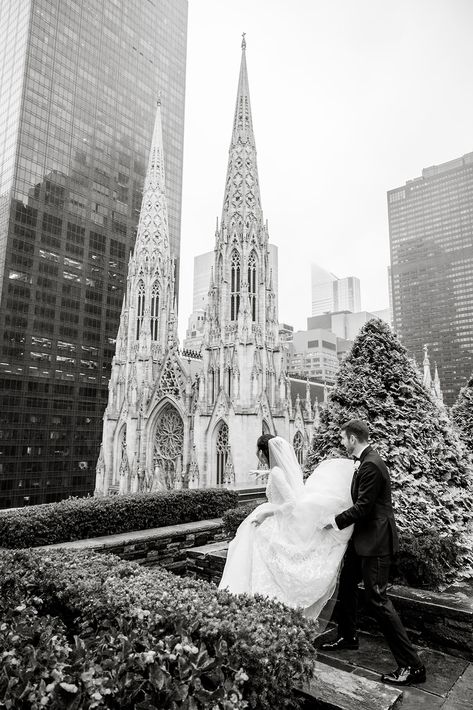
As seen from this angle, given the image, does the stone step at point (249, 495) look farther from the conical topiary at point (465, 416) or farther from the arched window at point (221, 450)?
the arched window at point (221, 450)

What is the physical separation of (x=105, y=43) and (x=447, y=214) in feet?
294

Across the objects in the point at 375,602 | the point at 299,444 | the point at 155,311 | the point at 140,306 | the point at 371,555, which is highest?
the point at 140,306

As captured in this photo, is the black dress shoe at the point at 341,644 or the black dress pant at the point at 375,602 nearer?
the black dress pant at the point at 375,602

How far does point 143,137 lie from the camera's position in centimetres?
8744

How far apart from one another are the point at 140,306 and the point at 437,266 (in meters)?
93.7

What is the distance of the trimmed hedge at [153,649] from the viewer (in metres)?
2.48

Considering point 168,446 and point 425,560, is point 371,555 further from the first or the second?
point 168,446

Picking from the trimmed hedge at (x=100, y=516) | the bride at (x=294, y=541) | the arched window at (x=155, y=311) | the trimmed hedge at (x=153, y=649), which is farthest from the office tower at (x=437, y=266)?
the trimmed hedge at (x=153, y=649)

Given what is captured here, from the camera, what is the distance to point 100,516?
9305mm

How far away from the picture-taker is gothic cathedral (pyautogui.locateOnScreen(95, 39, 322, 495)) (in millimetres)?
32969

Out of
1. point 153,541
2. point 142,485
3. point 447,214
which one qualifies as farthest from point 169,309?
point 447,214

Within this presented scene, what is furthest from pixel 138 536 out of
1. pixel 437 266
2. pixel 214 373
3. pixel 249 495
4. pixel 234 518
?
pixel 437 266

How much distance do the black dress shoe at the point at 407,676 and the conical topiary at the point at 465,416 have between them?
27.9ft

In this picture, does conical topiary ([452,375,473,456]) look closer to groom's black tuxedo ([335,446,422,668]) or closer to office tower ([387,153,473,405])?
groom's black tuxedo ([335,446,422,668])
